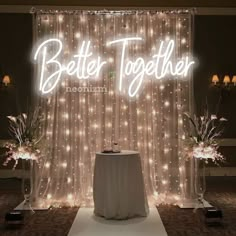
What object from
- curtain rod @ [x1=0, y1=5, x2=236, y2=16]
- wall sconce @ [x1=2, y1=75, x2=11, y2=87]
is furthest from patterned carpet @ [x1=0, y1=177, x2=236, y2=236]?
curtain rod @ [x1=0, y1=5, x2=236, y2=16]

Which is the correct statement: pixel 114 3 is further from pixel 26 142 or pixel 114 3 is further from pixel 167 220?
pixel 167 220

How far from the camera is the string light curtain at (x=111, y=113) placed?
5.79 meters

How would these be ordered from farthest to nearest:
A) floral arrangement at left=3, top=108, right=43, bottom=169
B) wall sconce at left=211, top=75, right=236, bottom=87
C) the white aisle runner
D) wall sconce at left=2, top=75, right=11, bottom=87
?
1. wall sconce at left=211, top=75, right=236, bottom=87
2. wall sconce at left=2, top=75, right=11, bottom=87
3. floral arrangement at left=3, top=108, right=43, bottom=169
4. the white aisle runner

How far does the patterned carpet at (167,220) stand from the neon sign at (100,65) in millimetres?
1774

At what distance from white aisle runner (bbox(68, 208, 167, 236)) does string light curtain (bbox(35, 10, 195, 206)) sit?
74cm

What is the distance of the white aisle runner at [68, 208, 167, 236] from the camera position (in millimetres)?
4430

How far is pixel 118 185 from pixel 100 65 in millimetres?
1840

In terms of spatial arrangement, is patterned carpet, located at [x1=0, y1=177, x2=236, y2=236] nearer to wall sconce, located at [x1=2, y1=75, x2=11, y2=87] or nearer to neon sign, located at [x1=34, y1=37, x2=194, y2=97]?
neon sign, located at [x1=34, y1=37, x2=194, y2=97]

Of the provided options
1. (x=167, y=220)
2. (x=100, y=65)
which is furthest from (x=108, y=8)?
(x=167, y=220)

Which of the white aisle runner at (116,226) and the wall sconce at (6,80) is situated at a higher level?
the wall sconce at (6,80)

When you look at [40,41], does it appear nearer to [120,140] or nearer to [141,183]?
[120,140]

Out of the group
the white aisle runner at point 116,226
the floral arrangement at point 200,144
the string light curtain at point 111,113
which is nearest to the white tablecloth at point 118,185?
the white aisle runner at point 116,226

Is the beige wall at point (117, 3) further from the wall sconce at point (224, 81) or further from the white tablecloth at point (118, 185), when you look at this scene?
the white tablecloth at point (118, 185)

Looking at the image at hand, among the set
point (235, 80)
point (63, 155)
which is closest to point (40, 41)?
point (63, 155)
